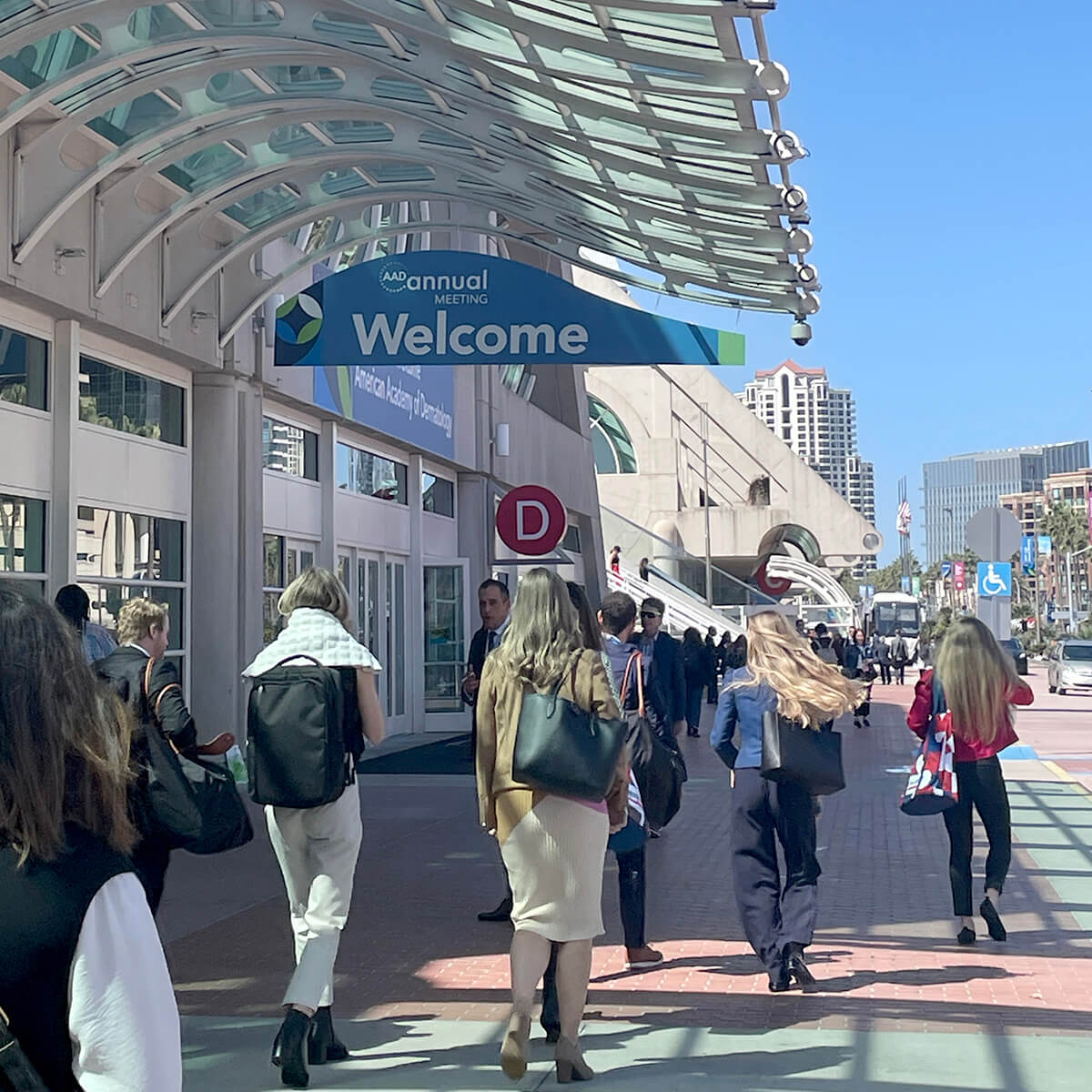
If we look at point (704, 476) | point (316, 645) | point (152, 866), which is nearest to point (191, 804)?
point (152, 866)

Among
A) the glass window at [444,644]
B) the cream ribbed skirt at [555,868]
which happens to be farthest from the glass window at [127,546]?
the glass window at [444,644]

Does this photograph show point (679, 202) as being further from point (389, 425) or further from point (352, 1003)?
point (389, 425)

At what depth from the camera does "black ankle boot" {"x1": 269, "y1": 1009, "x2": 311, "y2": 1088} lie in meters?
5.24

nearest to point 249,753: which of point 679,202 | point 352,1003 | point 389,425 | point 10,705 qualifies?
point 352,1003

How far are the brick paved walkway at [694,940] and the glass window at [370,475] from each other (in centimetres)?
684

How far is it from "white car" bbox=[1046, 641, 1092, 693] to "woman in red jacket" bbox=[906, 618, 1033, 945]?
32538 millimetres

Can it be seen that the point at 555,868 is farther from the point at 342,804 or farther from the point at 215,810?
the point at 215,810

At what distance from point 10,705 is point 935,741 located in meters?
6.24

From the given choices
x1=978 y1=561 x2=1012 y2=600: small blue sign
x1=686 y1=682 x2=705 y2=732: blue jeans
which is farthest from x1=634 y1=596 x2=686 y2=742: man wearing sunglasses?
x1=686 y1=682 x2=705 y2=732: blue jeans

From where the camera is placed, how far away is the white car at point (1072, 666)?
3859cm

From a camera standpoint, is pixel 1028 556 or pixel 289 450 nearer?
pixel 289 450

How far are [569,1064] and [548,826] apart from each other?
31.9 inches

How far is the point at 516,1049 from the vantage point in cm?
509

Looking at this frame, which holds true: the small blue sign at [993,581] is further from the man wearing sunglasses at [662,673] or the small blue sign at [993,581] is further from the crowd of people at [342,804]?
the crowd of people at [342,804]
